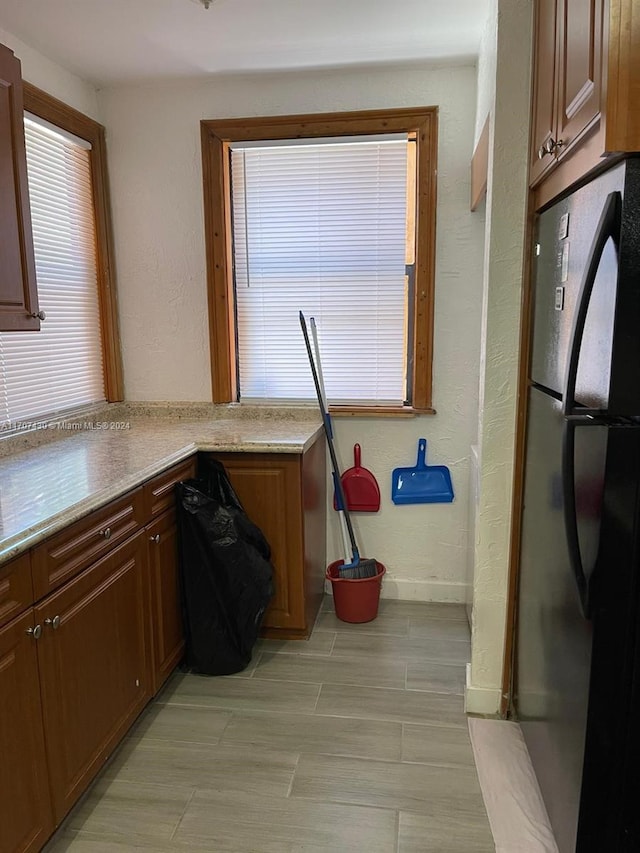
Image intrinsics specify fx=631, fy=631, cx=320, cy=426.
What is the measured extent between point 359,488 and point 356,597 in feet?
1.75

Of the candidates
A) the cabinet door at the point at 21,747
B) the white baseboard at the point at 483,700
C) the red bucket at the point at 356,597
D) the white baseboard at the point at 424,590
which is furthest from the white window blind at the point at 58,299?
the white baseboard at the point at 483,700

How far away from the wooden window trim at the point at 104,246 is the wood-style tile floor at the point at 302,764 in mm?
1545

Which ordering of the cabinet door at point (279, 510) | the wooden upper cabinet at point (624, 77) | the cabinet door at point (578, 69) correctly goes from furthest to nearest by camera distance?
the cabinet door at point (279, 510)
the cabinet door at point (578, 69)
the wooden upper cabinet at point (624, 77)

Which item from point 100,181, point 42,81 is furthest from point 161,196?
point 42,81

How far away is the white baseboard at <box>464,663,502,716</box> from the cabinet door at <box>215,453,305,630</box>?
0.78 meters

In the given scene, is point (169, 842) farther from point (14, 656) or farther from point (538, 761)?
point (538, 761)

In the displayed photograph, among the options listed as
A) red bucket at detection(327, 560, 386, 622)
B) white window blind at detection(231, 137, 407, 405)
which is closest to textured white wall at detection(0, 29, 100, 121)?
white window blind at detection(231, 137, 407, 405)

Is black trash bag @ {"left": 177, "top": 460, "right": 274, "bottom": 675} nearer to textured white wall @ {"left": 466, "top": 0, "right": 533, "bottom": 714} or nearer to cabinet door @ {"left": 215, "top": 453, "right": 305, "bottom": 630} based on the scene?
cabinet door @ {"left": 215, "top": 453, "right": 305, "bottom": 630}

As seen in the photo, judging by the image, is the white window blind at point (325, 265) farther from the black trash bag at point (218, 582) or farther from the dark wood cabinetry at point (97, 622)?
the black trash bag at point (218, 582)

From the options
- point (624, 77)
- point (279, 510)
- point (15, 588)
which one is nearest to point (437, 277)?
point (279, 510)

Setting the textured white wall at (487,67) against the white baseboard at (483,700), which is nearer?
the textured white wall at (487,67)

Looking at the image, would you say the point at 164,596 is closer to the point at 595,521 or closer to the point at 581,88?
the point at 595,521

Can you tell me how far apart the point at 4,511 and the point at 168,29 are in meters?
1.92

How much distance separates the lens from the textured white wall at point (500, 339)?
192cm
